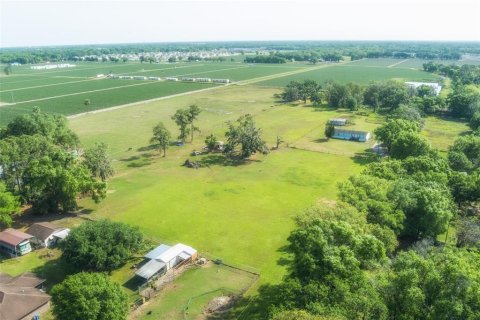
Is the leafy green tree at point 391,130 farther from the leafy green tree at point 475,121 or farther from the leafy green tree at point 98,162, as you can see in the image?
the leafy green tree at point 98,162

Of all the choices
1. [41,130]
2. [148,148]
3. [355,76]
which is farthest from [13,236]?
[355,76]

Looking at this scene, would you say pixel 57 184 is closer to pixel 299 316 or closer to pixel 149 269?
pixel 149 269

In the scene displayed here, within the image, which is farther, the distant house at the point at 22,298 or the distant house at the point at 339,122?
the distant house at the point at 339,122

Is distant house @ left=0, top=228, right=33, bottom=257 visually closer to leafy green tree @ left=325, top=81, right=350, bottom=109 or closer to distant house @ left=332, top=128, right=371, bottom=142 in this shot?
distant house @ left=332, top=128, right=371, bottom=142

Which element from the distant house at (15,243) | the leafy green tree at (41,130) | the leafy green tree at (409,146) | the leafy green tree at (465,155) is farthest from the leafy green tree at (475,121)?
the distant house at (15,243)

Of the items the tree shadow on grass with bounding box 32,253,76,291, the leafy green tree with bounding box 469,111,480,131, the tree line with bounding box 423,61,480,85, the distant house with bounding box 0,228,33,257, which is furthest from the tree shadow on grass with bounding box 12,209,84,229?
the tree line with bounding box 423,61,480,85

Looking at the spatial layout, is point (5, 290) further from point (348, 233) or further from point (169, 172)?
point (169, 172)
